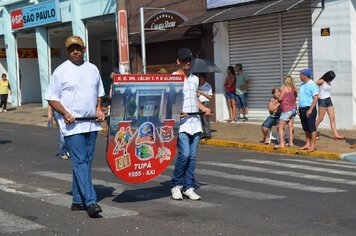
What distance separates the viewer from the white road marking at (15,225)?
21.2ft

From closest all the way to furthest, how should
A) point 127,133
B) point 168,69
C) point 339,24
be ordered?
point 127,133, point 339,24, point 168,69

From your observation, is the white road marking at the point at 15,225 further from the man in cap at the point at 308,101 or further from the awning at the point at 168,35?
the awning at the point at 168,35

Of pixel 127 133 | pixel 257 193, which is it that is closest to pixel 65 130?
pixel 127 133

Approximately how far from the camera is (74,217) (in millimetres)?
7070

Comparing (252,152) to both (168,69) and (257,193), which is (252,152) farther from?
(168,69)

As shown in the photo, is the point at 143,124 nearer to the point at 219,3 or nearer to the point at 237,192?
the point at 237,192

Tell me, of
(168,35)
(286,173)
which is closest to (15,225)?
(286,173)

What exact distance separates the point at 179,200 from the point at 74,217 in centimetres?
159

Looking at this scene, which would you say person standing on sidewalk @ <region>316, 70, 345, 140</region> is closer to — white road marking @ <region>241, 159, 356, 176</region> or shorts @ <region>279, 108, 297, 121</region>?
shorts @ <region>279, 108, 297, 121</region>

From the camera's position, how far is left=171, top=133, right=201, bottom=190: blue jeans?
812 cm

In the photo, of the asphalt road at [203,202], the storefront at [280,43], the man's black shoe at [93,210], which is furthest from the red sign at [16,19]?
the man's black shoe at [93,210]

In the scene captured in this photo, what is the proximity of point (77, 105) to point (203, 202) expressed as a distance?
2103 mm

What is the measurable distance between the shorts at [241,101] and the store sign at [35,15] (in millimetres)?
→ 12000

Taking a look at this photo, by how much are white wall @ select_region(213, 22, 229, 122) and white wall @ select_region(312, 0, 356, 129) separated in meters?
4.14
